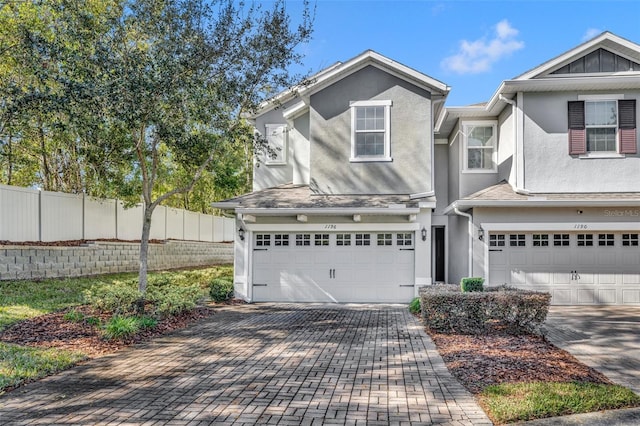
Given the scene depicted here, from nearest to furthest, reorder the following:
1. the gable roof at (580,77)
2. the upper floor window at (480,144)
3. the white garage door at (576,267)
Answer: the gable roof at (580,77)
the white garage door at (576,267)
the upper floor window at (480,144)

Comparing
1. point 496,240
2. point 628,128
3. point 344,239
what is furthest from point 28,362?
point 628,128

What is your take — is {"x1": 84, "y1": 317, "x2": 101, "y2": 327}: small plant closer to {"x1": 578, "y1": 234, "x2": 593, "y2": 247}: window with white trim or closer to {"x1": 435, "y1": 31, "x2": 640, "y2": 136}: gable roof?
{"x1": 435, "y1": 31, "x2": 640, "y2": 136}: gable roof

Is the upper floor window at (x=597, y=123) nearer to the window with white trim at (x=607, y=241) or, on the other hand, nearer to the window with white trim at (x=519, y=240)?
the window with white trim at (x=607, y=241)

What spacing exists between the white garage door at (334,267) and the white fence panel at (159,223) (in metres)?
8.11

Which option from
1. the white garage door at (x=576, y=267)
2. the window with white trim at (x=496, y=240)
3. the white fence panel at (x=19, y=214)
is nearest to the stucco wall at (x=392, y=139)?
the window with white trim at (x=496, y=240)

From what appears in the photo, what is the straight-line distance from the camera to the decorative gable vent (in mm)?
13234

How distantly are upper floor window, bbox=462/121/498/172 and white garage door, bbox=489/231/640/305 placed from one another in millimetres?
3070

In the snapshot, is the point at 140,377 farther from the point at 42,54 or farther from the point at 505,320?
the point at 42,54

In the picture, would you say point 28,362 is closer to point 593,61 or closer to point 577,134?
point 577,134

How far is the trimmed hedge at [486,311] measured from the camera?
349 inches

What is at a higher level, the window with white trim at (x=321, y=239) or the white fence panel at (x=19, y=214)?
the white fence panel at (x=19, y=214)

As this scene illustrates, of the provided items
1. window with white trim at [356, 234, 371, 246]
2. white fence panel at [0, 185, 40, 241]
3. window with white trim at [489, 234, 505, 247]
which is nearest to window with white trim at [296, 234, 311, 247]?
window with white trim at [356, 234, 371, 246]

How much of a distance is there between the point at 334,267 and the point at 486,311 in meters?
5.70

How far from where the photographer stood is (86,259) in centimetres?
1501
